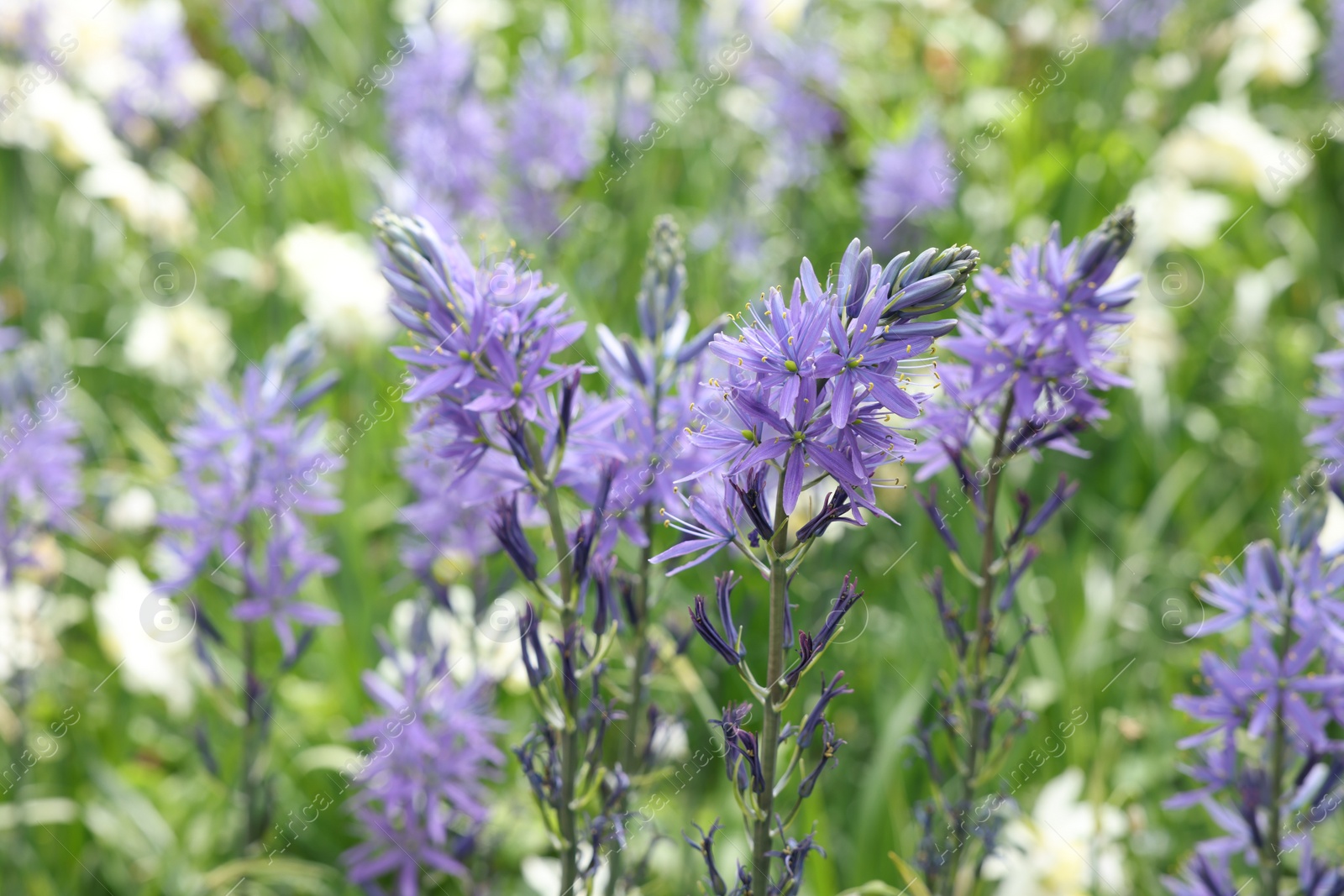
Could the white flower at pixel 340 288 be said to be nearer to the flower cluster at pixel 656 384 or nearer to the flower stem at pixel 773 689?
the flower cluster at pixel 656 384

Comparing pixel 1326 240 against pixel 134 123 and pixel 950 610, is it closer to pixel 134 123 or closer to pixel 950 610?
pixel 950 610

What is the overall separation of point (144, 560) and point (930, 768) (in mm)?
3423

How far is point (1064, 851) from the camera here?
9.39 ft

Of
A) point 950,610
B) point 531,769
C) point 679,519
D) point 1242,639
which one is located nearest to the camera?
point 679,519

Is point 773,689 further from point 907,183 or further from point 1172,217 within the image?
A: point 1172,217

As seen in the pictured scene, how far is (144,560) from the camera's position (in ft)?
14.1

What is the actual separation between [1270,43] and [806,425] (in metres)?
6.06

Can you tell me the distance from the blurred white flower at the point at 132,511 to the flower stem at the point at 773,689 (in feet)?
10.5

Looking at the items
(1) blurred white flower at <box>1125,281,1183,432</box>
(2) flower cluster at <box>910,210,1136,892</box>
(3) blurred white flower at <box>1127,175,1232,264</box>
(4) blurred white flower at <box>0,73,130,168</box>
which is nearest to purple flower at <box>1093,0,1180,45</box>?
(3) blurred white flower at <box>1127,175,1232,264</box>

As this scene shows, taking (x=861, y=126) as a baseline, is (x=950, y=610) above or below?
above

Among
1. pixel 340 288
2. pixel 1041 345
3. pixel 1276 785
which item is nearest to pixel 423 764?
pixel 1041 345

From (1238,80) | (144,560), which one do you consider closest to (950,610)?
(144,560)

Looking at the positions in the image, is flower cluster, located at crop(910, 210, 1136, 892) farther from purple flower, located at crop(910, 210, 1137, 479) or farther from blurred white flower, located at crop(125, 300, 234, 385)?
blurred white flower, located at crop(125, 300, 234, 385)

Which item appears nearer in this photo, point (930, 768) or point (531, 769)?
point (531, 769)
